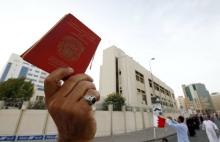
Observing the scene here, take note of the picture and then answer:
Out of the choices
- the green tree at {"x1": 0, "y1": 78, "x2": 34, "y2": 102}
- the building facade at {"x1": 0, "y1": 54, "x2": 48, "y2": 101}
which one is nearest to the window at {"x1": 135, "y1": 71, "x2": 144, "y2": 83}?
the green tree at {"x1": 0, "y1": 78, "x2": 34, "y2": 102}

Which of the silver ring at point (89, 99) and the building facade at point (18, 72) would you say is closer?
the silver ring at point (89, 99)

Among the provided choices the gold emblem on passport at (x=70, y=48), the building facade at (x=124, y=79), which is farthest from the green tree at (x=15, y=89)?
the gold emblem on passport at (x=70, y=48)

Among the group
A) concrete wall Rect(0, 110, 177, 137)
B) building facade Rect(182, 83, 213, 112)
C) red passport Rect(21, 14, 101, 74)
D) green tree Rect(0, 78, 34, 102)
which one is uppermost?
building facade Rect(182, 83, 213, 112)

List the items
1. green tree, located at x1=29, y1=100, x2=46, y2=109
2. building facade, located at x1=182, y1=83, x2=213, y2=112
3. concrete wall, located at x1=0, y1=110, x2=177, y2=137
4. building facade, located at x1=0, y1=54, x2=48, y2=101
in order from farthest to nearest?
building facade, located at x1=182, y1=83, x2=213, y2=112 → building facade, located at x1=0, y1=54, x2=48, y2=101 → green tree, located at x1=29, y1=100, x2=46, y2=109 → concrete wall, located at x1=0, y1=110, x2=177, y2=137

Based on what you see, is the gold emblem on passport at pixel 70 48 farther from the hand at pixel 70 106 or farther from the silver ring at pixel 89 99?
the silver ring at pixel 89 99

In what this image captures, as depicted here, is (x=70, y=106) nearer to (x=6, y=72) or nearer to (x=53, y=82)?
(x=53, y=82)

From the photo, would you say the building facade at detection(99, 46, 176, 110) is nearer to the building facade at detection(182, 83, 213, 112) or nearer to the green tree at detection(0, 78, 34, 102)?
the green tree at detection(0, 78, 34, 102)

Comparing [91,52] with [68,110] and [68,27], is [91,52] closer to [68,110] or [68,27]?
[68,27]

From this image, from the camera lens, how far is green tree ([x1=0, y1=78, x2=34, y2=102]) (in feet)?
68.3

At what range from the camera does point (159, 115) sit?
314 inches

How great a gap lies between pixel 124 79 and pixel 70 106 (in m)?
24.8

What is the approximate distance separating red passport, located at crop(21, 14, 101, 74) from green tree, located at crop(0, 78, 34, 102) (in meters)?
23.3

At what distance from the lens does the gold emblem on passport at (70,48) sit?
1128mm

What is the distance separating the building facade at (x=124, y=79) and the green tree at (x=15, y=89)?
1369cm
